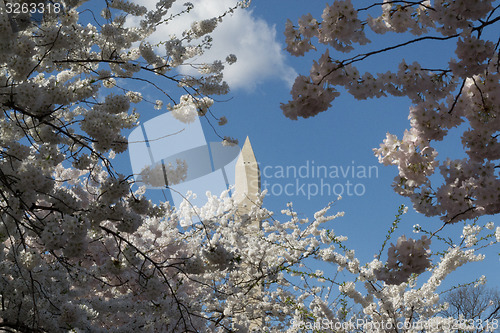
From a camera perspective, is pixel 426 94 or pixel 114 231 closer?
pixel 426 94

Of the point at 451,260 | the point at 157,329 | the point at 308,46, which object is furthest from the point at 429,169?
the point at 157,329

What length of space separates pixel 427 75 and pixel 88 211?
113 inches

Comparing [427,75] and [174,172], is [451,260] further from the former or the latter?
[174,172]

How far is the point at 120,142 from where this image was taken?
379cm

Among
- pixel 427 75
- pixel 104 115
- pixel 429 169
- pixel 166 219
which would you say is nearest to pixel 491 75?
pixel 427 75

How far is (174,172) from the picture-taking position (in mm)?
4164

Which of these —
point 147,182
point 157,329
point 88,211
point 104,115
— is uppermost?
point 104,115

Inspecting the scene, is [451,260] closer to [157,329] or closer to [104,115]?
[157,329]

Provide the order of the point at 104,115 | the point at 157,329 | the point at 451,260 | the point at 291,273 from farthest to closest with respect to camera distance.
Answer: the point at 291,273 < the point at 451,260 < the point at 157,329 < the point at 104,115

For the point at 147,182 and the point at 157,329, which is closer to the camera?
the point at 147,182

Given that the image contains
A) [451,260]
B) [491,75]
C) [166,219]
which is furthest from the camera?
[166,219]

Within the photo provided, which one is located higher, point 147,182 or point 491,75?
point 491,75

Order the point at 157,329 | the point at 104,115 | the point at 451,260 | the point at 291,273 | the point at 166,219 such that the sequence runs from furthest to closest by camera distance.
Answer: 1. the point at 166,219
2. the point at 291,273
3. the point at 451,260
4. the point at 157,329
5. the point at 104,115

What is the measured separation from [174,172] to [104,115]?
87cm
